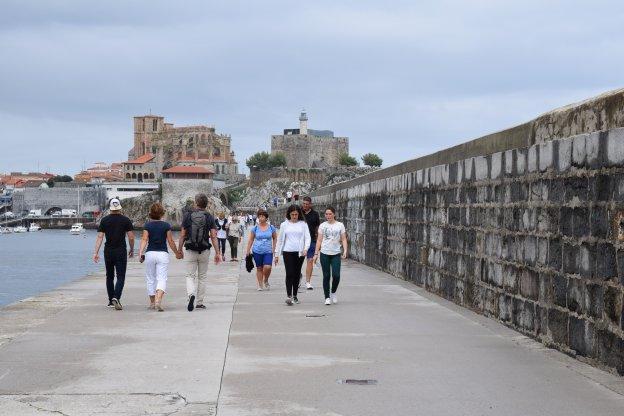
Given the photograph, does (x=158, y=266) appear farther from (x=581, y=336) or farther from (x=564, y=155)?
(x=581, y=336)

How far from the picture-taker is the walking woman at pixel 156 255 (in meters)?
14.0

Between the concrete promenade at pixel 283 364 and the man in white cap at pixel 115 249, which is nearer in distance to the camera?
the concrete promenade at pixel 283 364

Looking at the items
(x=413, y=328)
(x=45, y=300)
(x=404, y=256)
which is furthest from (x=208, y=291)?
(x=413, y=328)

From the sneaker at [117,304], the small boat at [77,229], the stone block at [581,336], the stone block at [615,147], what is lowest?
the small boat at [77,229]

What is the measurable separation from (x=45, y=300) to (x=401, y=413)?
32.8 feet

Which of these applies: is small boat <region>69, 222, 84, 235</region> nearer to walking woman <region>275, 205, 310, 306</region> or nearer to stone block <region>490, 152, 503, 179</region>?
walking woman <region>275, 205, 310, 306</region>

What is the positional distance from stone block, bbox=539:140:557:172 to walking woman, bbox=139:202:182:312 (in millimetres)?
5631

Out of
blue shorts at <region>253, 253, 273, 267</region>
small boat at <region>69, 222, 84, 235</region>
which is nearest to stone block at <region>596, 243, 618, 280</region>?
blue shorts at <region>253, 253, 273, 267</region>

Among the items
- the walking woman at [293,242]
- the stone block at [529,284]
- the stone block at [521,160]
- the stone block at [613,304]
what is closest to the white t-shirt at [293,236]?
the walking woman at [293,242]

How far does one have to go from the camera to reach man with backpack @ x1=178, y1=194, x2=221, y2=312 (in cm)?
1425

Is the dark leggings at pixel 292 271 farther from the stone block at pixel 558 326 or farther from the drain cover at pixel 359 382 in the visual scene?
the drain cover at pixel 359 382

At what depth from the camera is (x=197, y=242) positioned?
14.2m

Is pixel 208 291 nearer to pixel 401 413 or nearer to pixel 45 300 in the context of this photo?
pixel 45 300

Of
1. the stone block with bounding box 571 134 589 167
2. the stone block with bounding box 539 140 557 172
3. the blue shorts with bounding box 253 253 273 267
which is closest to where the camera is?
the stone block with bounding box 571 134 589 167
